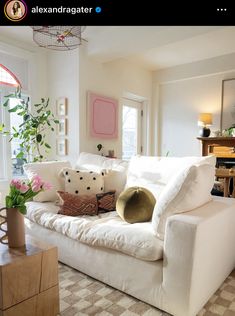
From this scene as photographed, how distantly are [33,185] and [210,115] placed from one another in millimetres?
3724

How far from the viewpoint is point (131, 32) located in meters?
2.93

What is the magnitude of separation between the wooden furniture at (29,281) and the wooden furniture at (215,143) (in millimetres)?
3528

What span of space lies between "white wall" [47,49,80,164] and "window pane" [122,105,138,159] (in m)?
1.37

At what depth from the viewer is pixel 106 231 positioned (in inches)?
65.1

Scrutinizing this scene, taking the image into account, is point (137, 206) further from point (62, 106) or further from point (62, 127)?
point (62, 106)

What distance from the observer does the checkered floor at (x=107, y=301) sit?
145 centimetres

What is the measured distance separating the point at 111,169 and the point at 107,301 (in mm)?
1215

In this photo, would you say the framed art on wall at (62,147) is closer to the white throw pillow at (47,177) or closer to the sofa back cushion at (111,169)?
the sofa back cushion at (111,169)

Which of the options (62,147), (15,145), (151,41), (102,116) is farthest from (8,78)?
(151,41)

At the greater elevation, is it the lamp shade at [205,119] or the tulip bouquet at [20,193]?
the lamp shade at [205,119]

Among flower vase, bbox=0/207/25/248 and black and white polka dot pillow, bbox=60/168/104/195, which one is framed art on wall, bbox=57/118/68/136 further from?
flower vase, bbox=0/207/25/248

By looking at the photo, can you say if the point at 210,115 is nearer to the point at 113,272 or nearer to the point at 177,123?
the point at 177,123

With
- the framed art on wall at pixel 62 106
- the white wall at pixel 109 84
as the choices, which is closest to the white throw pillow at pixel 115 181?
the white wall at pixel 109 84
